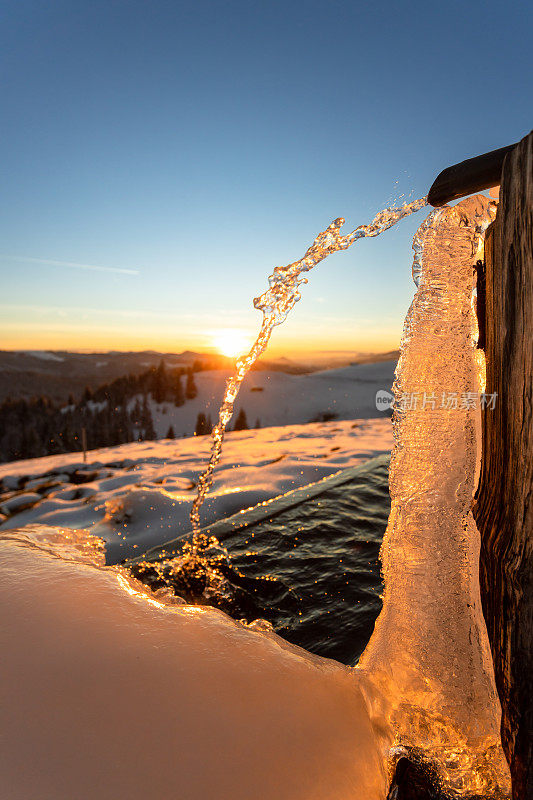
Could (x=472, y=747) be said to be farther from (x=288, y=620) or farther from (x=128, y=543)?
(x=128, y=543)

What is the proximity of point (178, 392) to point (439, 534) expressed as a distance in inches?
675

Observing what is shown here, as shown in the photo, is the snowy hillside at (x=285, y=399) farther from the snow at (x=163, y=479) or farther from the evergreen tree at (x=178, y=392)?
the snow at (x=163, y=479)

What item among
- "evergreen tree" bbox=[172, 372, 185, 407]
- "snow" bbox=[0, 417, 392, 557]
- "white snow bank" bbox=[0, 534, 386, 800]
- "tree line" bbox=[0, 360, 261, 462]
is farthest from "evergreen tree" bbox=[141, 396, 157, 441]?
"white snow bank" bbox=[0, 534, 386, 800]

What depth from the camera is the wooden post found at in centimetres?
85

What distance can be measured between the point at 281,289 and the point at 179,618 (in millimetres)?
1666

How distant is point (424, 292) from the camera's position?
4.46ft

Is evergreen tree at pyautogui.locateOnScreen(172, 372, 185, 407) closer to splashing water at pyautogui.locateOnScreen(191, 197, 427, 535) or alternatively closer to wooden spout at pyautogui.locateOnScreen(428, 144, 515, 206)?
splashing water at pyautogui.locateOnScreen(191, 197, 427, 535)

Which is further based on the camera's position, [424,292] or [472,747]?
[424,292]

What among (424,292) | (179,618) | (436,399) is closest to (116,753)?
(179,618)

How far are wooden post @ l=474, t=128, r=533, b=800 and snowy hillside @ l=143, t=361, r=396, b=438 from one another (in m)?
16.0

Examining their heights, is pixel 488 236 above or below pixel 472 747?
above

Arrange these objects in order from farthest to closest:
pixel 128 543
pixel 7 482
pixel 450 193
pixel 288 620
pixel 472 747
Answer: pixel 7 482, pixel 128 543, pixel 288 620, pixel 450 193, pixel 472 747

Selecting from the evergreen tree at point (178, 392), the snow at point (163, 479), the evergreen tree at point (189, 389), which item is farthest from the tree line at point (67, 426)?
the evergreen tree at point (189, 389)

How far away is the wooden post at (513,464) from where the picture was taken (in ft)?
2.79
